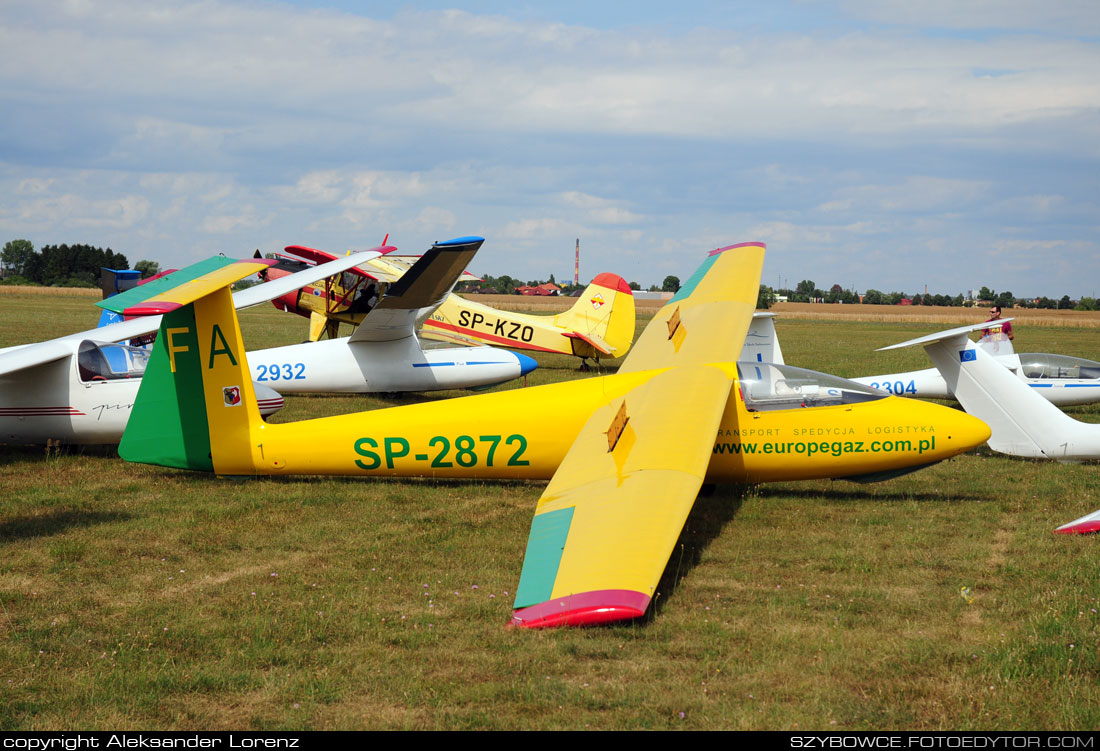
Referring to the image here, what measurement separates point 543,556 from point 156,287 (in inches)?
311

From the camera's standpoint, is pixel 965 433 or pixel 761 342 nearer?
pixel 965 433

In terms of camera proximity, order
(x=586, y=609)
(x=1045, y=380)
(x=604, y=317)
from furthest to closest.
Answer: (x=604, y=317) → (x=1045, y=380) → (x=586, y=609)

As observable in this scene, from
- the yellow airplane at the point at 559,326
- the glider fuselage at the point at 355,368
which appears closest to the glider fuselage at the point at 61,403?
the glider fuselage at the point at 355,368

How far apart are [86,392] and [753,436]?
8.35 m

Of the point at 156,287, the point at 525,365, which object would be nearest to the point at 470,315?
the point at 525,365

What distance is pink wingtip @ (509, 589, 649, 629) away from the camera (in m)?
4.67

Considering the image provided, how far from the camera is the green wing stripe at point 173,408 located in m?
9.02

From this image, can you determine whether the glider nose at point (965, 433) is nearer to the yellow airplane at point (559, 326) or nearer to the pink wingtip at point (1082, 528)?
the pink wingtip at point (1082, 528)

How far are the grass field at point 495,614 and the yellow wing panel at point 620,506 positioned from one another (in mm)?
498

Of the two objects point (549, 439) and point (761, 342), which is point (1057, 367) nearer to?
point (761, 342)

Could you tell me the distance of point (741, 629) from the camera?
5.76m

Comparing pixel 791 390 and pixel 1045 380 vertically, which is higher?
pixel 791 390

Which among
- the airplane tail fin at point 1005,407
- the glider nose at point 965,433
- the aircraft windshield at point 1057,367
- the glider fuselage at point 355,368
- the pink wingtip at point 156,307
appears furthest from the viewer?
the glider fuselage at point 355,368

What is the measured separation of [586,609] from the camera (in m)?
4.69
